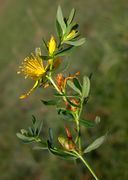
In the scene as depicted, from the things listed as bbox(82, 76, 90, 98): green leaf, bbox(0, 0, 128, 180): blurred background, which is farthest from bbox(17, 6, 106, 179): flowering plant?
bbox(0, 0, 128, 180): blurred background

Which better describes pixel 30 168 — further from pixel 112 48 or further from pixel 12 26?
pixel 12 26

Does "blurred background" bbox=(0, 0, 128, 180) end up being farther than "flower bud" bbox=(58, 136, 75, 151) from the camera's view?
Yes

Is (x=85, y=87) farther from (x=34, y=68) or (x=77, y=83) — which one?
(x=34, y=68)

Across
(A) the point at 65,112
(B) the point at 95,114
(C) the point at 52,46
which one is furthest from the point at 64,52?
(B) the point at 95,114

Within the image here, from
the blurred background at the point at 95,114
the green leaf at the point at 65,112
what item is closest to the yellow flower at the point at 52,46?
the green leaf at the point at 65,112

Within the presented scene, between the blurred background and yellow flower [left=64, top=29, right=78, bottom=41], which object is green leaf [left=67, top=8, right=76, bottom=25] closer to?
yellow flower [left=64, top=29, right=78, bottom=41]

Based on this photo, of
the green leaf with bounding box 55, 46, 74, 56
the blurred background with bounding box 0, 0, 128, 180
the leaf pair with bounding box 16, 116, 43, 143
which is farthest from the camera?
the blurred background with bounding box 0, 0, 128, 180

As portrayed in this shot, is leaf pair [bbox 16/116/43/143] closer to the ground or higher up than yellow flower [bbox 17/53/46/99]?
closer to the ground

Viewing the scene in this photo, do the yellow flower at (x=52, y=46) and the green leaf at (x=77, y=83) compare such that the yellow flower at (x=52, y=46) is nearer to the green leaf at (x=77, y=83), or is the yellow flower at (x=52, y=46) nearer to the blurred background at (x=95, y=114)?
the green leaf at (x=77, y=83)

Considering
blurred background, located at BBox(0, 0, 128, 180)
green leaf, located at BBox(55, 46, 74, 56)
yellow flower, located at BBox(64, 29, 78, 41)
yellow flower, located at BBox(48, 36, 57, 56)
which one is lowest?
blurred background, located at BBox(0, 0, 128, 180)

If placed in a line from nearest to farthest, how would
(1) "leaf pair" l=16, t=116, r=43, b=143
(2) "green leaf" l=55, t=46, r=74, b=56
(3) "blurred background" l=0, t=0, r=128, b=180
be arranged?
(2) "green leaf" l=55, t=46, r=74, b=56 < (1) "leaf pair" l=16, t=116, r=43, b=143 < (3) "blurred background" l=0, t=0, r=128, b=180

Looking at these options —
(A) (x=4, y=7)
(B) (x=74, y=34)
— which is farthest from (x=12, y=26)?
(B) (x=74, y=34)
